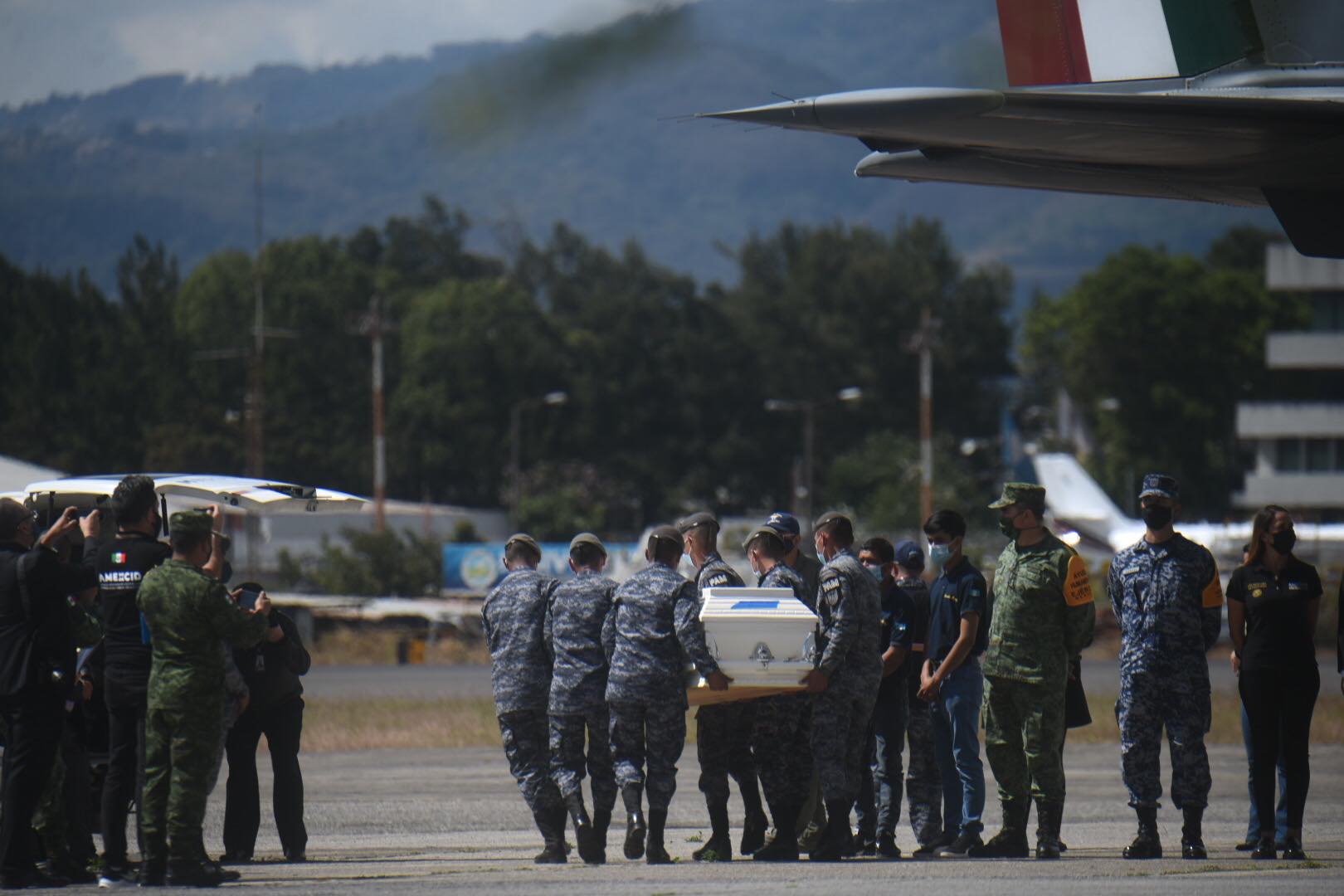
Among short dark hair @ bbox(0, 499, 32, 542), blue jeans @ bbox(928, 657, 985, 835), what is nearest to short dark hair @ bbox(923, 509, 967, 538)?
blue jeans @ bbox(928, 657, 985, 835)

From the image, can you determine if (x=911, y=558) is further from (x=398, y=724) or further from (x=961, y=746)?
(x=398, y=724)

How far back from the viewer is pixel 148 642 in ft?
33.4

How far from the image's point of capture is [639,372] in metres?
108

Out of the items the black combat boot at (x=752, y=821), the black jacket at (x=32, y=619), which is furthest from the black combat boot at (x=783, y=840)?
the black jacket at (x=32, y=619)

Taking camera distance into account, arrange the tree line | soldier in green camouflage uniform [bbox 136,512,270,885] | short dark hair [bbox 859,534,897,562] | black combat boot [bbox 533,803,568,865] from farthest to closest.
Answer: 1. the tree line
2. short dark hair [bbox 859,534,897,562]
3. black combat boot [bbox 533,803,568,865]
4. soldier in green camouflage uniform [bbox 136,512,270,885]

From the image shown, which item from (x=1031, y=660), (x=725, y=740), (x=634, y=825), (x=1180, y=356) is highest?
(x=1180, y=356)

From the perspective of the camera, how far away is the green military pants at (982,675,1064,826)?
10.9 metres

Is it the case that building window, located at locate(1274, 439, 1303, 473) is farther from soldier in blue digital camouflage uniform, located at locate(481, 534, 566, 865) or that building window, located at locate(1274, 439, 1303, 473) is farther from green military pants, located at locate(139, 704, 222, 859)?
green military pants, located at locate(139, 704, 222, 859)

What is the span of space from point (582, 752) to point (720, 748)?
2.89ft

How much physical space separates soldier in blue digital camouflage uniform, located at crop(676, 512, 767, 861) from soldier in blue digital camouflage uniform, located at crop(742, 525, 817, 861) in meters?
0.10

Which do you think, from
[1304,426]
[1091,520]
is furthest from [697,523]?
[1304,426]

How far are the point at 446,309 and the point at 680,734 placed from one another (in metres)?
96.7

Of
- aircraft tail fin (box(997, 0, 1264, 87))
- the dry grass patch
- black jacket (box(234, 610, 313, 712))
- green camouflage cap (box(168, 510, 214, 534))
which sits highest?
aircraft tail fin (box(997, 0, 1264, 87))

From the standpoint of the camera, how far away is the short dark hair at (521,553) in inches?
466
